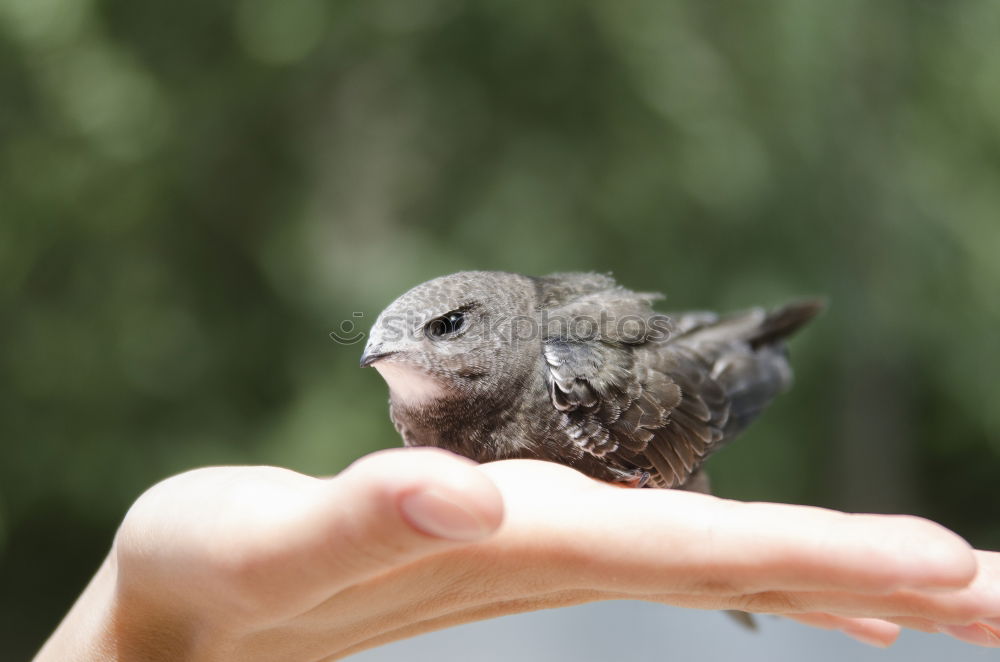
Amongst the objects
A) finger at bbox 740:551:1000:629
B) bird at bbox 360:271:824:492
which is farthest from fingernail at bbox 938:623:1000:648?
bird at bbox 360:271:824:492

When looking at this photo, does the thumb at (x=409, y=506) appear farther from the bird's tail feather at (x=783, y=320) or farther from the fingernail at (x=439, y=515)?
the bird's tail feather at (x=783, y=320)

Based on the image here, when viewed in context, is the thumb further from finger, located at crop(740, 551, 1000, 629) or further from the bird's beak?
the bird's beak

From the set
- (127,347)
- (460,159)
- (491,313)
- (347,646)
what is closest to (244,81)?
(460,159)

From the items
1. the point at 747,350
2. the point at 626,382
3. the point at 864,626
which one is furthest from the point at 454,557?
the point at 747,350

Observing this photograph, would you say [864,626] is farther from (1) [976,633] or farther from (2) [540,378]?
(2) [540,378]

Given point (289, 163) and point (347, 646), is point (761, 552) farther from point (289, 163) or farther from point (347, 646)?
point (289, 163)

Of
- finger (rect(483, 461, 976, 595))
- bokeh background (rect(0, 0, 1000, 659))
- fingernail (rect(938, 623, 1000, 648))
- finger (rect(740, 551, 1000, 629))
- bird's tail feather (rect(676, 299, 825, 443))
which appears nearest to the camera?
finger (rect(483, 461, 976, 595))
